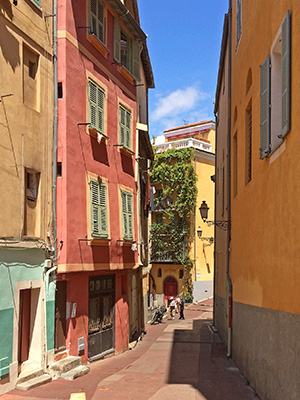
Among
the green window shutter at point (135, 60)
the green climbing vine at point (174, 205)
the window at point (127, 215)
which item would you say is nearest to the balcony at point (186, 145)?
the green climbing vine at point (174, 205)

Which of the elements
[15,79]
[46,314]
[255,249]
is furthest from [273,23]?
[46,314]

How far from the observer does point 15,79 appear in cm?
1109

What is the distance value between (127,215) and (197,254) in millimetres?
23191

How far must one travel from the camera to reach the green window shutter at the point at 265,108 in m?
9.12

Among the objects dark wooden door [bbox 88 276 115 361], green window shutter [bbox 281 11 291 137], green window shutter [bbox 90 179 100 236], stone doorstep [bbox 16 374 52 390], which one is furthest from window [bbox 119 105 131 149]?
green window shutter [bbox 281 11 291 137]

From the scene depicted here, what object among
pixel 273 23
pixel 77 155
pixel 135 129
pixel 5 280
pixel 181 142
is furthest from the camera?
pixel 181 142

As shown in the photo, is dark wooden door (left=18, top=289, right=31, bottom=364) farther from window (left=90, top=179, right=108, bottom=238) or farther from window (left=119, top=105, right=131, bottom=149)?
window (left=119, top=105, right=131, bottom=149)

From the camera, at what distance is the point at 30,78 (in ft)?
39.7

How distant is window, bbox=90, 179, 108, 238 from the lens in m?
14.4

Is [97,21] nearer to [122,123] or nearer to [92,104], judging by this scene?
[92,104]

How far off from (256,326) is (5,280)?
5.60 metres

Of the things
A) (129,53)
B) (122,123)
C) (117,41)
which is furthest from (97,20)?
(122,123)

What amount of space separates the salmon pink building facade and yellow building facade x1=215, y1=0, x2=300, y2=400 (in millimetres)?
4194

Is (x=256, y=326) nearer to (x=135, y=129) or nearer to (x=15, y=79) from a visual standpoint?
(x=15, y=79)
